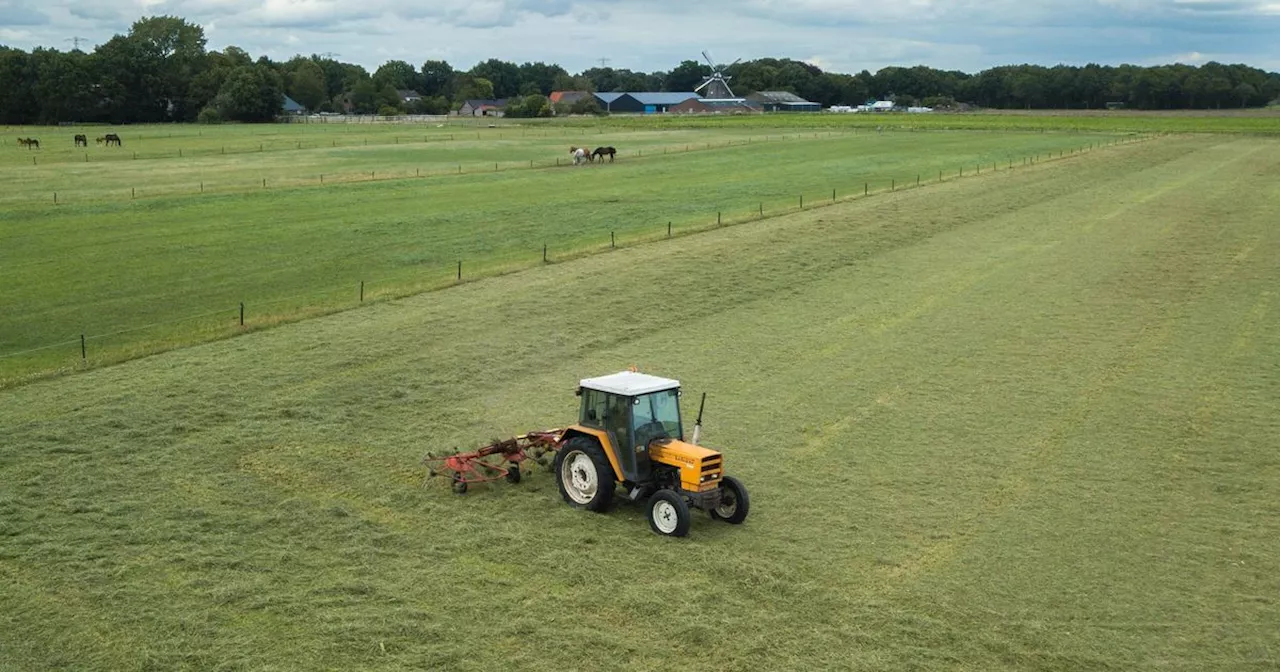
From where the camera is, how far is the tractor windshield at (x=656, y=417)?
18.1 meters

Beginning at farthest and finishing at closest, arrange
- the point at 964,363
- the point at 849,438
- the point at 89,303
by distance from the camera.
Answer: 1. the point at 89,303
2. the point at 964,363
3. the point at 849,438

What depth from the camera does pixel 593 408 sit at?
1866cm

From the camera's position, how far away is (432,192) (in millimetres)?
65750

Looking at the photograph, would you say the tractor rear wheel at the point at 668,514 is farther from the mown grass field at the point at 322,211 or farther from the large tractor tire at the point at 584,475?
the mown grass field at the point at 322,211

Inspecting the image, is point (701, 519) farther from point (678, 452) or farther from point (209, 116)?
point (209, 116)

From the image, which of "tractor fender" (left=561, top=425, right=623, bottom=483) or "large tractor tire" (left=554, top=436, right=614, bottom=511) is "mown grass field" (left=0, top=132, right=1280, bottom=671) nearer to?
"large tractor tire" (left=554, top=436, right=614, bottom=511)

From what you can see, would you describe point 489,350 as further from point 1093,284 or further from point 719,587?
point 1093,284

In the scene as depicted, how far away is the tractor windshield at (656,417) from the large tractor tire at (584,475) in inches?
30.7

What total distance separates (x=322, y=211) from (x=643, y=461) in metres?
41.9

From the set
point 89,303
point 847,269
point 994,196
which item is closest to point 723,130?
point 994,196

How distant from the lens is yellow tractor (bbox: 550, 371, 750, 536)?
1769 cm

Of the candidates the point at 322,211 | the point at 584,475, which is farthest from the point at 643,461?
the point at 322,211

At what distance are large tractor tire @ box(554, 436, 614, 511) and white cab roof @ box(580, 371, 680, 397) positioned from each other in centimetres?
90

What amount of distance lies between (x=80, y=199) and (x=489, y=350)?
129 feet
